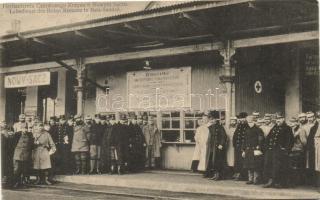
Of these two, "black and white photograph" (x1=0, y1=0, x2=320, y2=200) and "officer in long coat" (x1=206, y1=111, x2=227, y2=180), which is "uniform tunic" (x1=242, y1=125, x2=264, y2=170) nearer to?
"black and white photograph" (x1=0, y1=0, x2=320, y2=200)

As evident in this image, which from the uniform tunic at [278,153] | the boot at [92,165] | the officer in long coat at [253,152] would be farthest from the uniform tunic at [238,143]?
the boot at [92,165]

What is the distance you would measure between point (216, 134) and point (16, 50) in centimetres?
579

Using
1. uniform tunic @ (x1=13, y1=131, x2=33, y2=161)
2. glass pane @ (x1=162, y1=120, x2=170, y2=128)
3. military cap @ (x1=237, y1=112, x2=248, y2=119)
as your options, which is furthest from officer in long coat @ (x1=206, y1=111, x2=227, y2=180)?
uniform tunic @ (x1=13, y1=131, x2=33, y2=161)

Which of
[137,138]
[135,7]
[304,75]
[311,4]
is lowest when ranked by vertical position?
[137,138]

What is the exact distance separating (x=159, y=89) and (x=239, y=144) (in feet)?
9.09

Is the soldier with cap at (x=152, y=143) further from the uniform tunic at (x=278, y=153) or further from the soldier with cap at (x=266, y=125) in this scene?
the uniform tunic at (x=278, y=153)

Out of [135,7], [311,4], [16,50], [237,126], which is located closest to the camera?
[311,4]

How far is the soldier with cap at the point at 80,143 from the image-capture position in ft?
34.1

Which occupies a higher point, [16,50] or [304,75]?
[16,50]

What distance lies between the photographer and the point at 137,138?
34.8 ft

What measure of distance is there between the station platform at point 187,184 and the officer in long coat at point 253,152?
0.25m

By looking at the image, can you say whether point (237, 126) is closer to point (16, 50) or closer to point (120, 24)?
point (120, 24)

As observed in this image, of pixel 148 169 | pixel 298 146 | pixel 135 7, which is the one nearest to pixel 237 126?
pixel 298 146

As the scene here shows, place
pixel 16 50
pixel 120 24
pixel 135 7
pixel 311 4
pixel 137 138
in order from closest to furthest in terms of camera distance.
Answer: pixel 311 4, pixel 120 24, pixel 137 138, pixel 16 50, pixel 135 7
